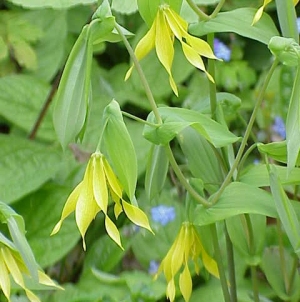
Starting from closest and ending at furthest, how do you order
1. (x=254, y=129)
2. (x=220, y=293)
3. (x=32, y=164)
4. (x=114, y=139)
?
(x=114, y=139), (x=220, y=293), (x=32, y=164), (x=254, y=129)

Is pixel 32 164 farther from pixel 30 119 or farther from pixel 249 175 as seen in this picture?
pixel 249 175

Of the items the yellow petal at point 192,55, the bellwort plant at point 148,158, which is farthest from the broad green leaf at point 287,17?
the yellow petal at point 192,55

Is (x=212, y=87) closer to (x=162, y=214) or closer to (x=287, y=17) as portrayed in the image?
(x=287, y=17)

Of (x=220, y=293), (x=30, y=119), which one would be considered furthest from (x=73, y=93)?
(x=30, y=119)

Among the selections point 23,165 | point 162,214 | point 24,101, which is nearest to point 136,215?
point 162,214

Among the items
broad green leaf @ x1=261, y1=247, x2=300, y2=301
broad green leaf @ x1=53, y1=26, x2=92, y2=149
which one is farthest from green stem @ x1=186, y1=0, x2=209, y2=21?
broad green leaf @ x1=261, y1=247, x2=300, y2=301

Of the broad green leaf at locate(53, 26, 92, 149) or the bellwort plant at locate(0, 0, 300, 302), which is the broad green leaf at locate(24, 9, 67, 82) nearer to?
the bellwort plant at locate(0, 0, 300, 302)
